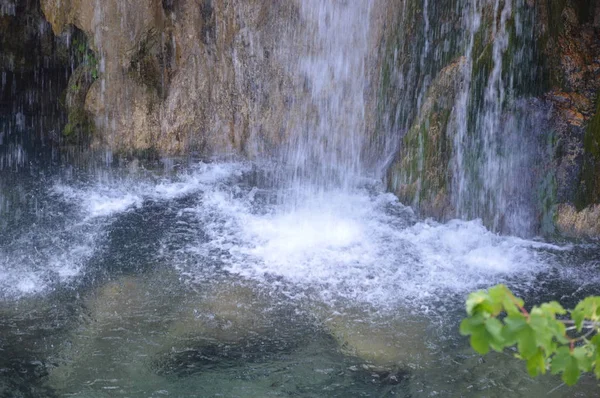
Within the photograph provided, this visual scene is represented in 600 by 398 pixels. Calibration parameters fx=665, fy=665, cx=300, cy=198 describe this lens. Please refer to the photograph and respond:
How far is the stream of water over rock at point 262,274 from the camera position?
5770mm

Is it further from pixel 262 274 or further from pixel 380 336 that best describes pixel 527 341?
pixel 262 274

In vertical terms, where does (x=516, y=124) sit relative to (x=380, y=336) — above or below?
above

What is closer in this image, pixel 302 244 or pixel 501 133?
pixel 302 244

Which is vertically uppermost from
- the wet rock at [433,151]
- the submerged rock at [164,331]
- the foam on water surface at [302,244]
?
the wet rock at [433,151]

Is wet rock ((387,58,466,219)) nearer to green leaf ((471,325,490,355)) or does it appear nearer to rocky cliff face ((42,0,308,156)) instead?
rocky cliff face ((42,0,308,156))

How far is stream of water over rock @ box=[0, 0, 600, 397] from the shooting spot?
5.77 metres

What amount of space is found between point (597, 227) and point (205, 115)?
20.4 ft

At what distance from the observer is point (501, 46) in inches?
343

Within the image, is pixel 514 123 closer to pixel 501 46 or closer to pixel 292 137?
pixel 501 46

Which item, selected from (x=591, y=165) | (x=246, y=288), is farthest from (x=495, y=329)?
(x=591, y=165)

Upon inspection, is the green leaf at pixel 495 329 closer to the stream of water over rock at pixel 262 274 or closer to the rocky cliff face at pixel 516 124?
the stream of water over rock at pixel 262 274

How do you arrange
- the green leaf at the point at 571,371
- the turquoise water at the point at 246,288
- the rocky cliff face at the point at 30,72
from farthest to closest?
the rocky cliff face at the point at 30,72 < the turquoise water at the point at 246,288 < the green leaf at the point at 571,371

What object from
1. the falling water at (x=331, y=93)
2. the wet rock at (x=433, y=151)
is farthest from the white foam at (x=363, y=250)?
the falling water at (x=331, y=93)

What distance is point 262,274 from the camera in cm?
734
